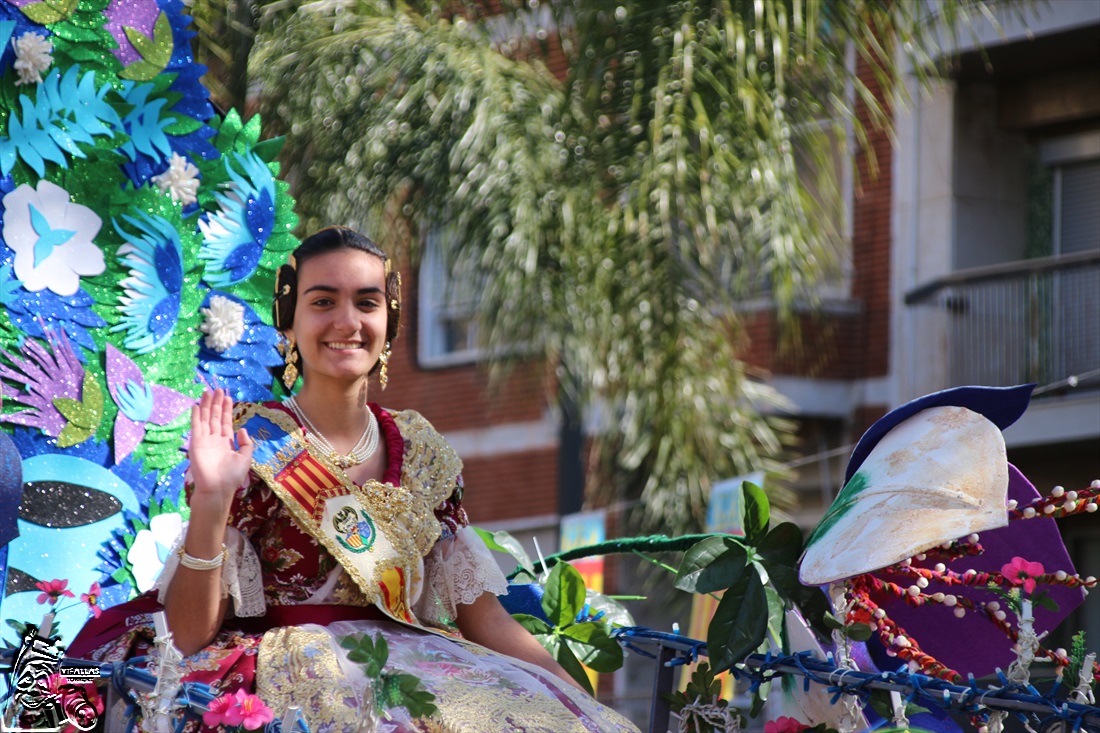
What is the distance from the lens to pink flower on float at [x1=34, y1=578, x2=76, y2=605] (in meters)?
3.27

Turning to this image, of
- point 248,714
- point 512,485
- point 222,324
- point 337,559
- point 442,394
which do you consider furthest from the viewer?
point 442,394

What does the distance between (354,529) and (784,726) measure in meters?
0.86

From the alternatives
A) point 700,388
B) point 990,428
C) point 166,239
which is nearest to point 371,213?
point 700,388

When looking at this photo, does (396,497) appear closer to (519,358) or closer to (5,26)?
(5,26)

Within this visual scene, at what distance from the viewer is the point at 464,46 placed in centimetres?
754

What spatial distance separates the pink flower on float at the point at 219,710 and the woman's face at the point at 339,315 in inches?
31.2

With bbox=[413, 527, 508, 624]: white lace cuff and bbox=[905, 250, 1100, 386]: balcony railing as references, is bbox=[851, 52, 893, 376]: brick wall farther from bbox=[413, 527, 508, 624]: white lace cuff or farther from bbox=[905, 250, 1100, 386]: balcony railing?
bbox=[413, 527, 508, 624]: white lace cuff

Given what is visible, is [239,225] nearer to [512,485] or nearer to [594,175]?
[594,175]

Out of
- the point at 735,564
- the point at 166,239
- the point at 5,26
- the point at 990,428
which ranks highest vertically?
the point at 5,26

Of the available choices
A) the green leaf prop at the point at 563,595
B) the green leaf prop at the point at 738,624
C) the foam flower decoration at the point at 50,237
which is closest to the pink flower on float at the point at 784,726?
the green leaf prop at the point at 738,624

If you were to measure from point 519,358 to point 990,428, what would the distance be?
514cm

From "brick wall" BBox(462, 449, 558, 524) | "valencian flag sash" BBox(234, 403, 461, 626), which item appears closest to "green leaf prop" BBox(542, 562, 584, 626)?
"valencian flag sash" BBox(234, 403, 461, 626)

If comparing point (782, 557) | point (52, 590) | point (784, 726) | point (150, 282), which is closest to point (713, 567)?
point (782, 557)

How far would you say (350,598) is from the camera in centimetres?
304
